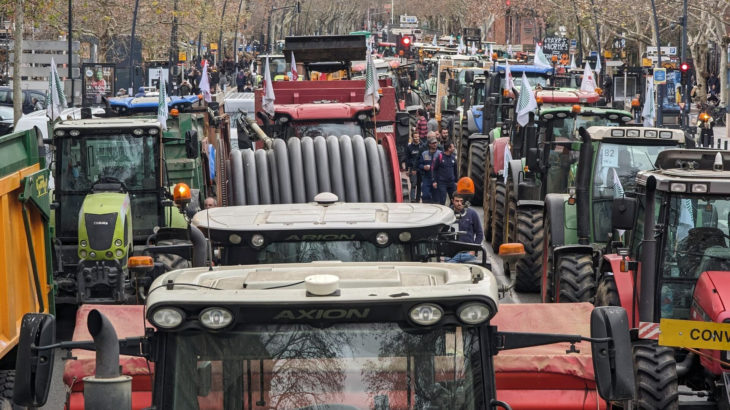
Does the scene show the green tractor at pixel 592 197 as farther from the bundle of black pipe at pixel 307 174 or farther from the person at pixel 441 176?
the person at pixel 441 176

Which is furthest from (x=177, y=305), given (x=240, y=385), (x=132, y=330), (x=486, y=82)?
(x=486, y=82)

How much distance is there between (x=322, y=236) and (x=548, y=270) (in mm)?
6443

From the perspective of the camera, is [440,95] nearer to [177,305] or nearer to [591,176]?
[591,176]

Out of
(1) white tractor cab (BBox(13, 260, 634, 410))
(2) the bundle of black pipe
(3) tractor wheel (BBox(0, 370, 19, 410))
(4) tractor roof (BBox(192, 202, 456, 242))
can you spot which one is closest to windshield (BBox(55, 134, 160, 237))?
(2) the bundle of black pipe

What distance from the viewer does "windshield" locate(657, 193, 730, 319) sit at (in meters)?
10.3

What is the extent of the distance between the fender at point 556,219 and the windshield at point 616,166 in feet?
1.98

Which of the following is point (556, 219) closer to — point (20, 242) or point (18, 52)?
point (20, 242)

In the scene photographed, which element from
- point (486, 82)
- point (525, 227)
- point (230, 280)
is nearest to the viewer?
point (230, 280)

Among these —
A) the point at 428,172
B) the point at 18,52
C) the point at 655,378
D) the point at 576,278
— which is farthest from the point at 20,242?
the point at 18,52

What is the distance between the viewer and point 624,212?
33.9ft

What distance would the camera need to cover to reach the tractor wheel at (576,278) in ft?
44.9

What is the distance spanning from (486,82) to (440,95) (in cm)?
828

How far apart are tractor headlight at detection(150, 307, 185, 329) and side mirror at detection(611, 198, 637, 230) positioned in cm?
548

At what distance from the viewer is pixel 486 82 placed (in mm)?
32844
